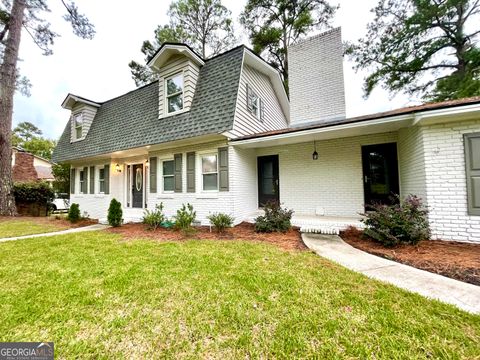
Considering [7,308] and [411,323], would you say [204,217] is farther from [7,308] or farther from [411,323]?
[411,323]

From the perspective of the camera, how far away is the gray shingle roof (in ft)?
22.1

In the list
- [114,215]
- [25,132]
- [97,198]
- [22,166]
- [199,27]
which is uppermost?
[199,27]

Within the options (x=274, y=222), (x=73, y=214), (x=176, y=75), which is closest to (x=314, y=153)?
(x=274, y=222)

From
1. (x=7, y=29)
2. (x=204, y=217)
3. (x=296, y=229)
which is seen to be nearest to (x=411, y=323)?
(x=296, y=229)

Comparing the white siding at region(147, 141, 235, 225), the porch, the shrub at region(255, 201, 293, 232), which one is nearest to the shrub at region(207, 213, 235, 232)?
the white siding at region(147, 141, 235, 225)

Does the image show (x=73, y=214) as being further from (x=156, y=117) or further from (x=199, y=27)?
(x=199, y=27)

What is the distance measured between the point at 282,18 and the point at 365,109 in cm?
845

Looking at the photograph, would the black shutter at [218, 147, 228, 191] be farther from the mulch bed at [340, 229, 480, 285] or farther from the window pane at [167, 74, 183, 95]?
the mulch bed at [340, 229, 480, 285]

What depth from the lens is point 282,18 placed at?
1279cm

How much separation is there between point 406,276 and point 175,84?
28.8ft

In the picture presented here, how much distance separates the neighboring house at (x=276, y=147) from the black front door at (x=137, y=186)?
0.17ft

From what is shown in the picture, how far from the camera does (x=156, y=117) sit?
328 inches

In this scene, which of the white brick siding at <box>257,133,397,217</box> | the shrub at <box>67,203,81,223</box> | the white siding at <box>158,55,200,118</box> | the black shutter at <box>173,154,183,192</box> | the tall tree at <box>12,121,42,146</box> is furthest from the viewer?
the tall tree at <box>12,121,42,146</box>

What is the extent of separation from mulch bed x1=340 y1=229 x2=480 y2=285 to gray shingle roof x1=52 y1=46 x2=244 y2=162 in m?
4.90
